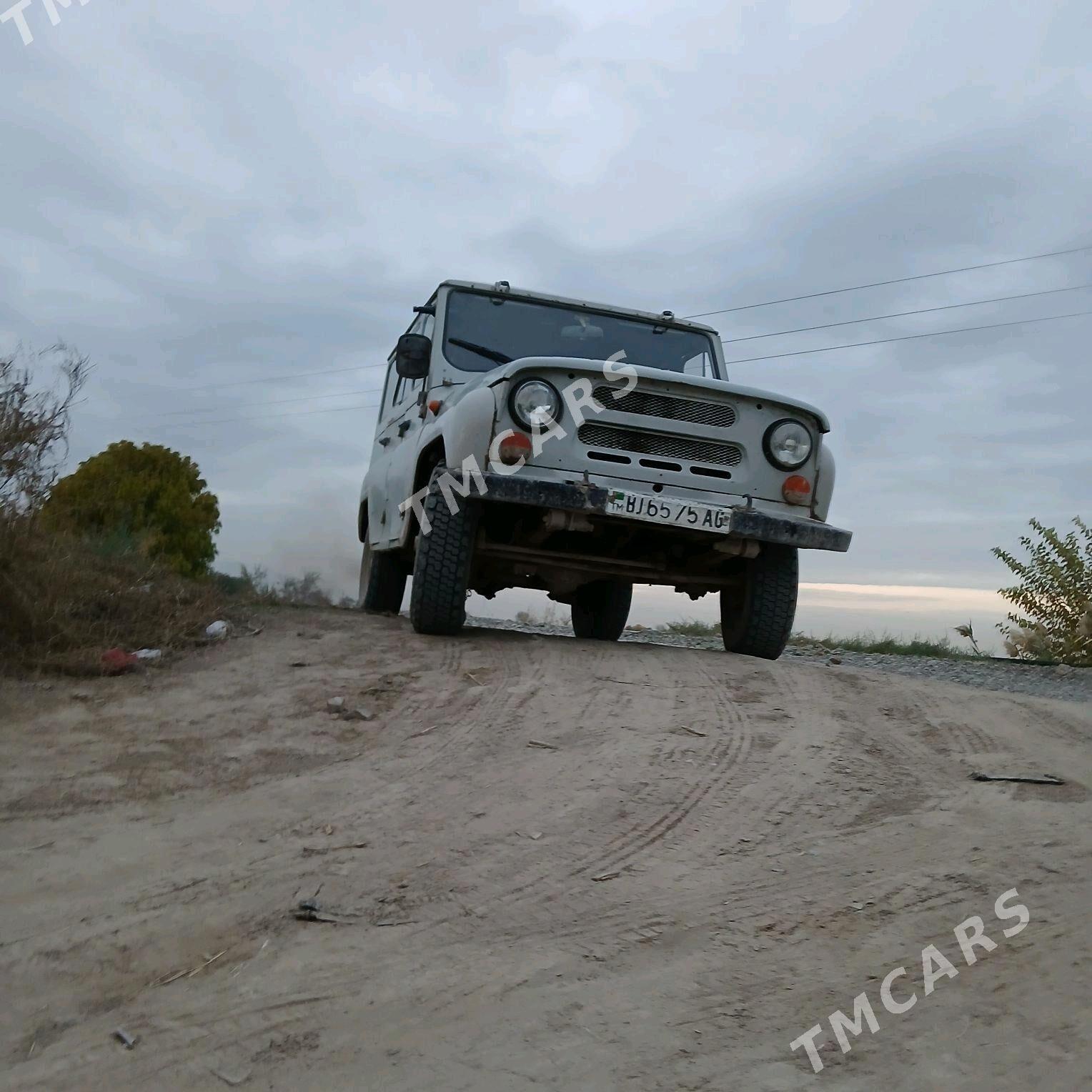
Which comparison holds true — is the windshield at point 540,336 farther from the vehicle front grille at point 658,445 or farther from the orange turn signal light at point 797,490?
the orange turn signal light at point 797,490

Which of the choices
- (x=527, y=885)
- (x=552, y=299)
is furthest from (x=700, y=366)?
(x=527, y=885)

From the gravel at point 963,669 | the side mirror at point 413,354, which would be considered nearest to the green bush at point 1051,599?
the gravel at point 963,669

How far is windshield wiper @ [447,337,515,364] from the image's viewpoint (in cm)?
608

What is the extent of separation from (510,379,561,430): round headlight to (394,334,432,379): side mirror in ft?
4.49

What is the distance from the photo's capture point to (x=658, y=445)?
16.6 feet

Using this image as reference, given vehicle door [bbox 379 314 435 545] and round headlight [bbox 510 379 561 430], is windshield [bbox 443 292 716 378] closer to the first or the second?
vehicle door [bbox 379 314 435 545]

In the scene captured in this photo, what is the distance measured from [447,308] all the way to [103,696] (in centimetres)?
313

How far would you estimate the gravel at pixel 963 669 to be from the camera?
7.74 meters

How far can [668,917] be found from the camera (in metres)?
2.43

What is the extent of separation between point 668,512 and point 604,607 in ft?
11.3

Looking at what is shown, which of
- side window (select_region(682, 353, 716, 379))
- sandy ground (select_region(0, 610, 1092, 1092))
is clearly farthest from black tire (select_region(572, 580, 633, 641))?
sandy ground (select_region(0, 610, 1092, 1092))

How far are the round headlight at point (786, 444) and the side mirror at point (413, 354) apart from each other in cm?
209

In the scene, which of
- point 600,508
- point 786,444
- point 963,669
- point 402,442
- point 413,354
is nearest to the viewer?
point 600,508

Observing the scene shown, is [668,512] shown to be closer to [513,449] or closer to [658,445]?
[658,445]
